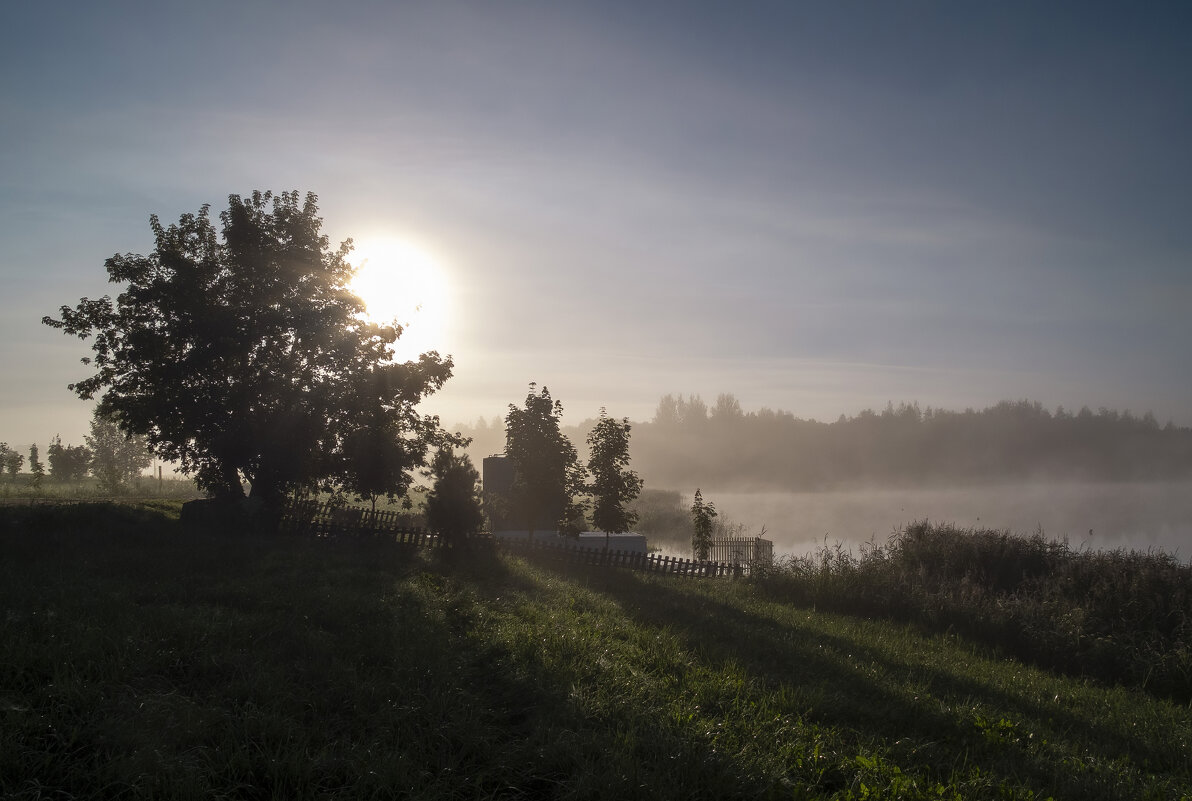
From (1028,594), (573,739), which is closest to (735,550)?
(1028,594)

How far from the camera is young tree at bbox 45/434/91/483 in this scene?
5509 centimetres

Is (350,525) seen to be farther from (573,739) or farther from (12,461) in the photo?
(12,461)

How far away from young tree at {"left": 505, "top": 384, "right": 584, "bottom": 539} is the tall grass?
955 centimetres

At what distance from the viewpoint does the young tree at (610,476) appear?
26125 millimetres

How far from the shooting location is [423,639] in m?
8.16

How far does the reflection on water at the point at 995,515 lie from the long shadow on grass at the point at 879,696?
27.7 metres

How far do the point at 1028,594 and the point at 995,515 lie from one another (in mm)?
53887

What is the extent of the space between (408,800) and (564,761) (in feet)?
3.97

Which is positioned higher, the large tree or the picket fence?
the large tree

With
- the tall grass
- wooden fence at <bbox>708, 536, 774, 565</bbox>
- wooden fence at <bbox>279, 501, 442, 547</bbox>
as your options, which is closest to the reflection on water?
wooden fence at <bbox>708, 536, 774, 565</bbox>

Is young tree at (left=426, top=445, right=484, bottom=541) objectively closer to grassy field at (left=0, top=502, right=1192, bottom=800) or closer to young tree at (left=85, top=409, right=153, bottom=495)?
grassy field at (left=0, top=502, right=1192, bottom=800)

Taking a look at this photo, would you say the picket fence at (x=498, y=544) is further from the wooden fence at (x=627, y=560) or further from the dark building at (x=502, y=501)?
the dark building at (x=502, y=501)

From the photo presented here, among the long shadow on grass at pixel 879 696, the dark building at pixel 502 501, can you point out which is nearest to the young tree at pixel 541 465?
the dark building at pixel 502 501

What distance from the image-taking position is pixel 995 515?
6138 cm
